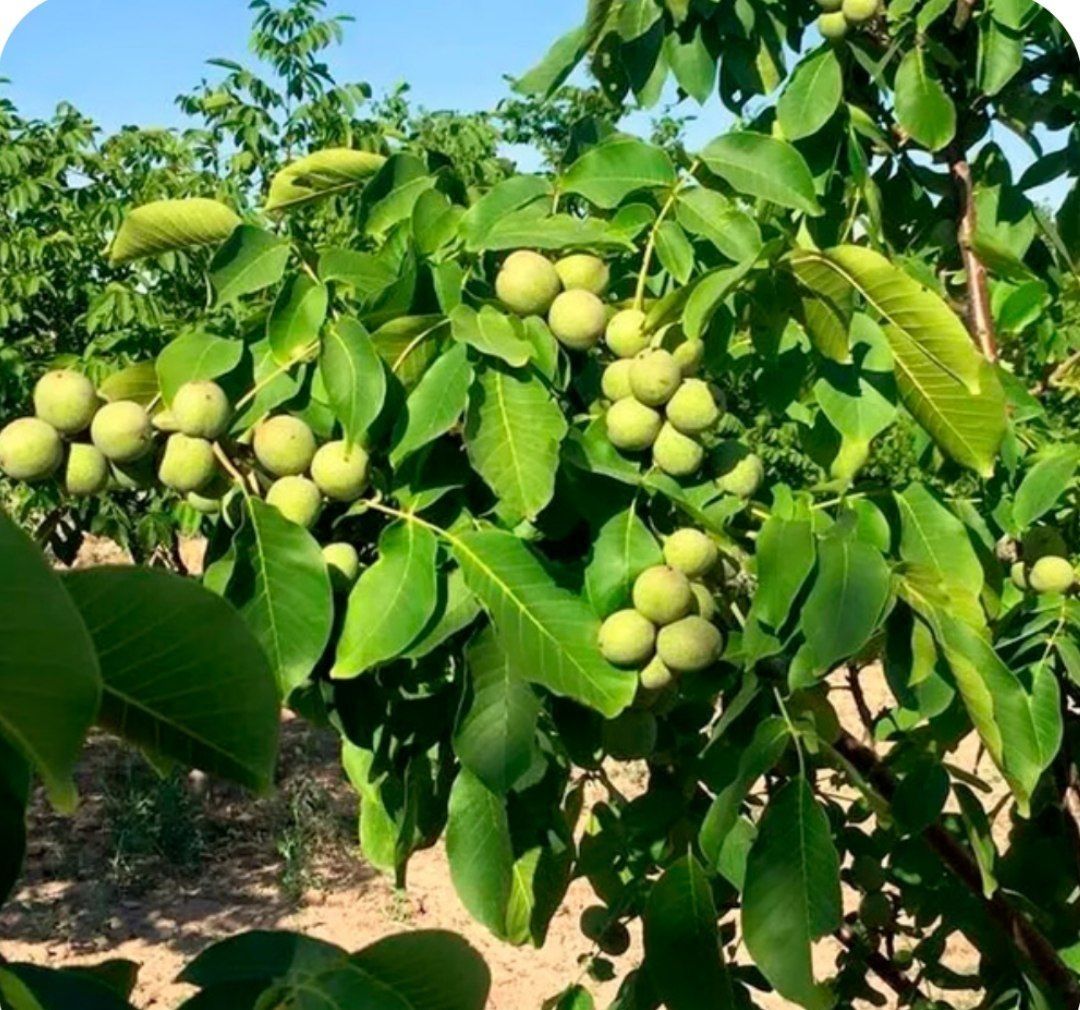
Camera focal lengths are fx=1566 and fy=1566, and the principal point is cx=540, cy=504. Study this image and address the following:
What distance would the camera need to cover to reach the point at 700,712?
1.41 metres

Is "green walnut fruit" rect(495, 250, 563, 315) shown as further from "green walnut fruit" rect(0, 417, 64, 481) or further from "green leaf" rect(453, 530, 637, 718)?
"green walnut fruit" rect(0, 417, 64, 481)

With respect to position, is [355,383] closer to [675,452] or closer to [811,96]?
[675,452]

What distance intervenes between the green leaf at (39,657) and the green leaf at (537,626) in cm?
69

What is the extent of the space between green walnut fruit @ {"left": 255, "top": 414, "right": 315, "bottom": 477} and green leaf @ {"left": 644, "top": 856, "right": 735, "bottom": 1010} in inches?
18.5

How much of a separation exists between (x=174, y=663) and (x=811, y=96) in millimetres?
1439

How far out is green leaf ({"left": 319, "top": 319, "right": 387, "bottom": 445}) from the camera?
108 cm

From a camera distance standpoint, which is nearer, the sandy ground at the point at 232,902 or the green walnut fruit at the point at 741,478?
the green walnut fruit at the point at 741,478

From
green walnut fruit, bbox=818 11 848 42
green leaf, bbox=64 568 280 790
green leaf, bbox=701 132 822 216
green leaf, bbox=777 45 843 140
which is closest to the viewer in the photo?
green leaf, bbox=64 568 280 790

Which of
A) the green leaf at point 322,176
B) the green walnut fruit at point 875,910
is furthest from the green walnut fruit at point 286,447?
the green walnut fruit at point 875,910

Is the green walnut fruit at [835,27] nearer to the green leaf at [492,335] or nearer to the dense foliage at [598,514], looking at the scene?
the dense foliage at [598,514]

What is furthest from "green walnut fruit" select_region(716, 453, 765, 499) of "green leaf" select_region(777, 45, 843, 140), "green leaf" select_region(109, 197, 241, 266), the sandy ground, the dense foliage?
the sandy ground

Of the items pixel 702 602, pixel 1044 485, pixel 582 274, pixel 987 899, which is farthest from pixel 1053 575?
pixel 582 274

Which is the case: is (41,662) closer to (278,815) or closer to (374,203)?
(374,203)

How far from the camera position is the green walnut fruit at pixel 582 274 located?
47.3 inches
